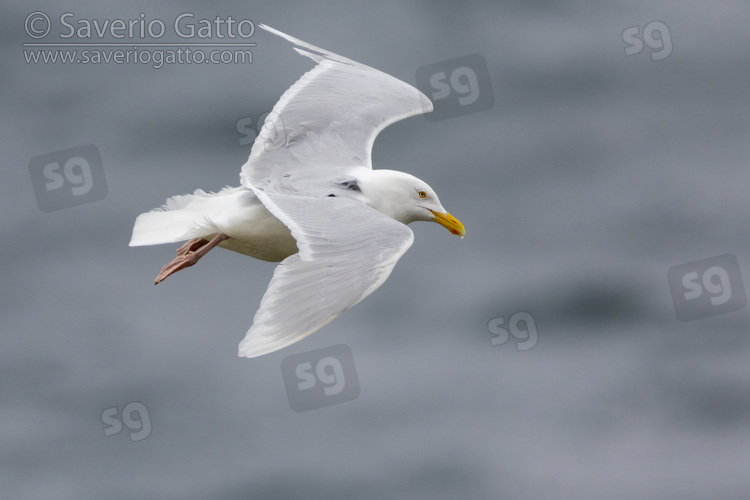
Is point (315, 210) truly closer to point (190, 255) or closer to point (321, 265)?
point (321, 265)

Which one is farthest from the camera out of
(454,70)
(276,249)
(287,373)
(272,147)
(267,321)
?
(454,70)

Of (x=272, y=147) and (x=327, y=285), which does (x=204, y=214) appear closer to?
(x=272, y=147)

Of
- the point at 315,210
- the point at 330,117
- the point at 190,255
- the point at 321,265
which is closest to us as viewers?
the point at 321,265

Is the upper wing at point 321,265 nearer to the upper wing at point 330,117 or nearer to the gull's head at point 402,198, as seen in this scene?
the gull's head at point 402,198

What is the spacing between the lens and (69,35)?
1121cm

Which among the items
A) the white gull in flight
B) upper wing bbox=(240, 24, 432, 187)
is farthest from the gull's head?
upper wing bbox=(240, 24, 432, 187)

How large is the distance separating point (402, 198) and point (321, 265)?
3.06 ft

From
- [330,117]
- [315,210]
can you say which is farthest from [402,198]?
[330,117]

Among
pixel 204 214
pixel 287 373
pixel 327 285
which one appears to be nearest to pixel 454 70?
pixel 287 373

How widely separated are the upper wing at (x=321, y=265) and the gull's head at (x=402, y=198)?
299mm

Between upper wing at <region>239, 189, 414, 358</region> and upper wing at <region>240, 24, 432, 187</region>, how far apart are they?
51 centimetres

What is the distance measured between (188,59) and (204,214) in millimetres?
6480

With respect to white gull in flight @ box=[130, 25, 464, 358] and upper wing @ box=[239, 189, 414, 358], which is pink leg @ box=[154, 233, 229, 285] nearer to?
white gull in flight @ box=[130, 25, 464, 358]

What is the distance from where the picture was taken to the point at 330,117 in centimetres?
595
